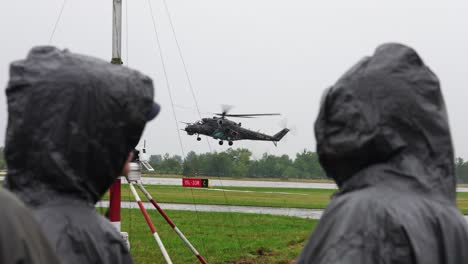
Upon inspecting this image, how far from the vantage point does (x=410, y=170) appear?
99.0 inches

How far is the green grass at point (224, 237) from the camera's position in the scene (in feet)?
37.0

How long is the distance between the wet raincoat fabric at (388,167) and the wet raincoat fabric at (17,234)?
106cm

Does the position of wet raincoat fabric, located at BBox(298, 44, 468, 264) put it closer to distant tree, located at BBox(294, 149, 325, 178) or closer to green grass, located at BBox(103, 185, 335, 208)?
green grass, located at BBox(103, 185, 335, 208)

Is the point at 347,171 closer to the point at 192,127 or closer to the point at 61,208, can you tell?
the point at 61,208

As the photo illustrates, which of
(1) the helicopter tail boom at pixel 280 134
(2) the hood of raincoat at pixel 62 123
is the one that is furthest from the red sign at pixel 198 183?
(1) the helicopter tail boom at pixel 280 134

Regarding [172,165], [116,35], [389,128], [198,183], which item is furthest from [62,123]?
[172,165]

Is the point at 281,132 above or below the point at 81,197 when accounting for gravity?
above

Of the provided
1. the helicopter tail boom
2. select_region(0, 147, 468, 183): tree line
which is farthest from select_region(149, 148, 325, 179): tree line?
the helicopter tail boom

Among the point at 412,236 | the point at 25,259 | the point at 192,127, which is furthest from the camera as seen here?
the point at 192,127

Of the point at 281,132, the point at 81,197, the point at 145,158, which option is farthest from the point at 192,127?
the point at 81,197

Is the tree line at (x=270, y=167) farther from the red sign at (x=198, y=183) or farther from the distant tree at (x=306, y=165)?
the red sign at (x=198, y=183)

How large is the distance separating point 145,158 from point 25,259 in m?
5.94

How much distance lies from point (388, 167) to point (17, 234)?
1.37 m

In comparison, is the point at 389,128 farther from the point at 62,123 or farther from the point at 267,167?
the point at 267,167
